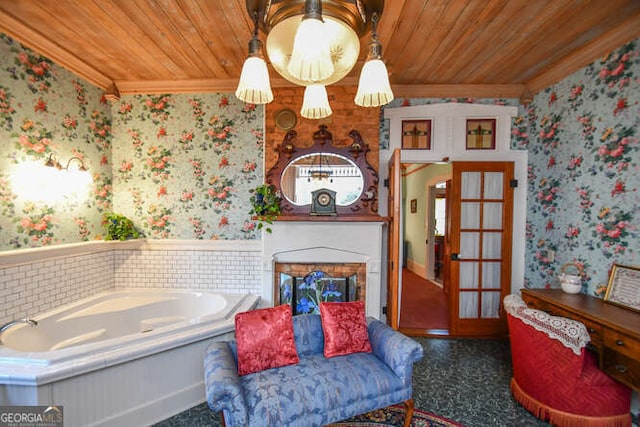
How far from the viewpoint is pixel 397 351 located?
1750mm

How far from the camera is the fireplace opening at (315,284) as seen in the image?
2859 mm

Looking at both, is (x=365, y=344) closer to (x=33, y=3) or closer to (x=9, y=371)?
(x=9, y=371)

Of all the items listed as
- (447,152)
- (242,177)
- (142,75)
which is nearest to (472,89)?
(447,152)

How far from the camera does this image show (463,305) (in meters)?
3.14

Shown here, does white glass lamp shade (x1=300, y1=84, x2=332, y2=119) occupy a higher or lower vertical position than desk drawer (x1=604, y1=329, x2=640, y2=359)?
higher

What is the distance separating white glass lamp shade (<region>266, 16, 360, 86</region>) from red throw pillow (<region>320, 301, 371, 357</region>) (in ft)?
5.27

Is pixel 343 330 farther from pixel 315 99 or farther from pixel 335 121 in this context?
pixel 335 121

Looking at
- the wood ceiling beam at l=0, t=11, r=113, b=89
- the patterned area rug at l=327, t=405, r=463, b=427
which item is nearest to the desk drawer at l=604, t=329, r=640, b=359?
the patterned area rug at l=327, t=405, r=463, b=427

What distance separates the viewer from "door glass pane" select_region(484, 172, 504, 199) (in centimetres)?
309

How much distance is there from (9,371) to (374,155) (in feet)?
10.2

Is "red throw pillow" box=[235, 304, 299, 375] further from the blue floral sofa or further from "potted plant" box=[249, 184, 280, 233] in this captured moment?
"potted plant" box=[249, 184, 280, 233]

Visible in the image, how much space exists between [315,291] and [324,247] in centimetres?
49

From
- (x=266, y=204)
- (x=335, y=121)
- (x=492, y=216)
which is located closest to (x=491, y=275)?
(x=492, y=216)

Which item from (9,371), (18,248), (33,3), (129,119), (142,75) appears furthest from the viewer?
(129,119)
